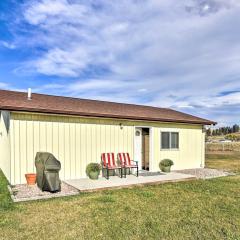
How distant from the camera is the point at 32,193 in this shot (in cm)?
682

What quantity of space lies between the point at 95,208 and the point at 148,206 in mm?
1261

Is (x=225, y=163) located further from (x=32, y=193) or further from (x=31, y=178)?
(x=32, y=193)

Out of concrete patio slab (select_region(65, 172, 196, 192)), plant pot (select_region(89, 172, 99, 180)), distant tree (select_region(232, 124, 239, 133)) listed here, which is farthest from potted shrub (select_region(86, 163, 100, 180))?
distant tree (select_region(232, 124, 239, 133))

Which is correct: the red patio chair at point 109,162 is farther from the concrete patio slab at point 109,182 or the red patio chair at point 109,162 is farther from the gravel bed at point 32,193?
the gravel bed at point 32,193

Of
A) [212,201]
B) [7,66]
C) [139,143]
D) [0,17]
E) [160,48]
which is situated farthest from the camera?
[7,66]

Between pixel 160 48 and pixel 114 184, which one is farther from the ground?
pixel 160 48

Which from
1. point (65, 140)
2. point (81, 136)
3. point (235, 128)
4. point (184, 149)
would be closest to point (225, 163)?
point (184, 149)

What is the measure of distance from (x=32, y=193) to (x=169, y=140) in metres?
7.13

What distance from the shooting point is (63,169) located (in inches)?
349

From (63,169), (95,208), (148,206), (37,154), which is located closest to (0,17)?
(37,154)

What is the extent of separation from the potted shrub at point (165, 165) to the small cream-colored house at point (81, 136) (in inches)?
9.9

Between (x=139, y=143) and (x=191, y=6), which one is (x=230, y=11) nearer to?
(x=191, y=6)

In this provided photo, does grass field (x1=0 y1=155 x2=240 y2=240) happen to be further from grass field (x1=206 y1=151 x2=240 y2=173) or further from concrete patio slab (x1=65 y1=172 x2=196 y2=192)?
grass field (x1=206 y1=151 x2=240 y2=173)

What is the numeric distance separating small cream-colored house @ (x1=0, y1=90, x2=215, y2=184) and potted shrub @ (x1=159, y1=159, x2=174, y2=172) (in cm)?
25
